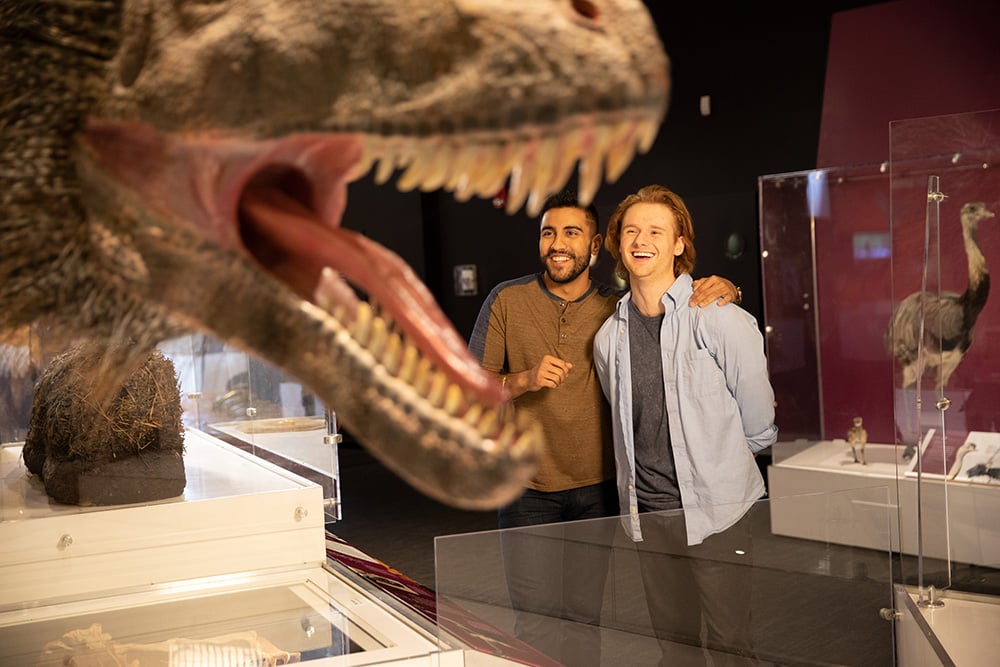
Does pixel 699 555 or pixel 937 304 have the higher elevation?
pixel 937 304

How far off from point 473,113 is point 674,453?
1.99m

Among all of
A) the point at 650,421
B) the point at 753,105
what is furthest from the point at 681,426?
the point at 753,105

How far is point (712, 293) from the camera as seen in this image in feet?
8.14

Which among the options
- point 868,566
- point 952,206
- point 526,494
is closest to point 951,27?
point 952,206

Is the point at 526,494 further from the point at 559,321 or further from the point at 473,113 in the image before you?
the point at 473,113

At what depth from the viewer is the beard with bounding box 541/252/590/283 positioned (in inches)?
90.8

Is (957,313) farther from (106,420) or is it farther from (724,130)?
(724,130)

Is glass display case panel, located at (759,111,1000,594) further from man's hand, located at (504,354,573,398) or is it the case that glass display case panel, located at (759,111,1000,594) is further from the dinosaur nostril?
the dinosaur nostril

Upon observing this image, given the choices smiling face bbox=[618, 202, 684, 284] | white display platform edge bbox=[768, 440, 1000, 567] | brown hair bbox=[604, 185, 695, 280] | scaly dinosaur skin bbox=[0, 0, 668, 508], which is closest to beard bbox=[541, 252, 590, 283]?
smiling face bbox=[618, 202, 684, 284]

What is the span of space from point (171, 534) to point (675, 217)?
4.56 feet

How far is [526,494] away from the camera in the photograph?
8.75ft

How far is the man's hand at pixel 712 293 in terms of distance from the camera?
246 cm

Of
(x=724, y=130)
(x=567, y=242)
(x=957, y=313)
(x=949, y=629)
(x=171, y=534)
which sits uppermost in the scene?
(x=724, y=130)

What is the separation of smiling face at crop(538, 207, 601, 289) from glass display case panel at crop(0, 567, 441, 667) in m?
0.88
